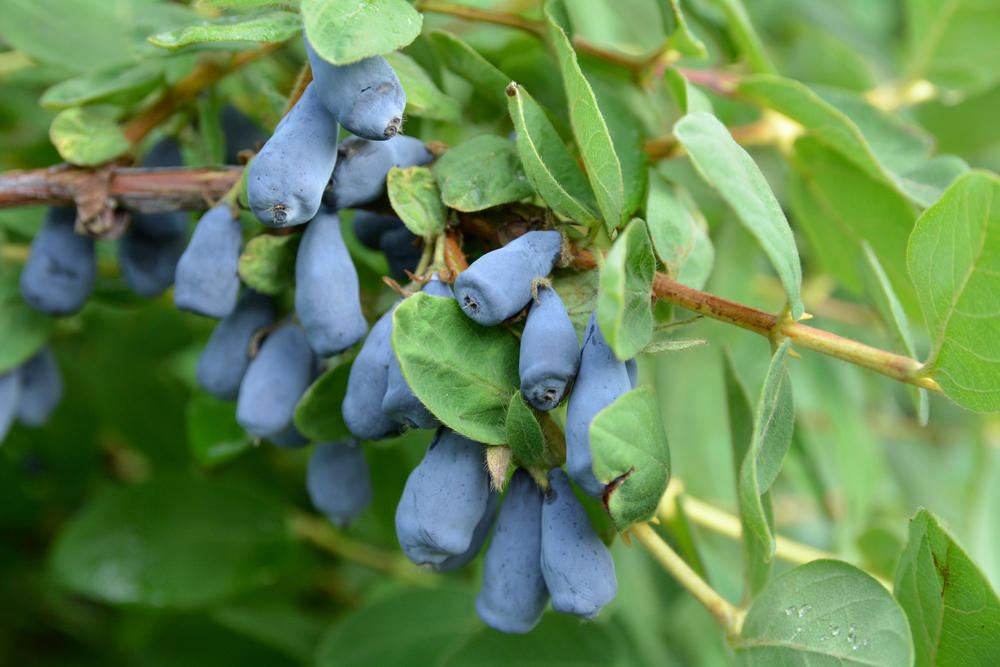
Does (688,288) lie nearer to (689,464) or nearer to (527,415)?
(527,415)

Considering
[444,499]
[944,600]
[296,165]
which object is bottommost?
[944,600]

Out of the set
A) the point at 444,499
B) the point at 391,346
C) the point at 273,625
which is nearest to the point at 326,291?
the point at 391,346

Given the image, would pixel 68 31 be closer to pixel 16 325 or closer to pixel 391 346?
pixel 16 325

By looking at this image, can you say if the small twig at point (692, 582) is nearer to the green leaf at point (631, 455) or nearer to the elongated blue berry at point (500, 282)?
the green leaf at point (631, 455)

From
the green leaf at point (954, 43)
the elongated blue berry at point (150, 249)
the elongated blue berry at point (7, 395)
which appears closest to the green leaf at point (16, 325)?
the elongated blue berry at point (7, 395)

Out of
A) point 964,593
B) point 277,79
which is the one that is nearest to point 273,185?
point 277,79

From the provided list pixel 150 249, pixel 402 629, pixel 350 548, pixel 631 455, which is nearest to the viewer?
pixel 631 455
